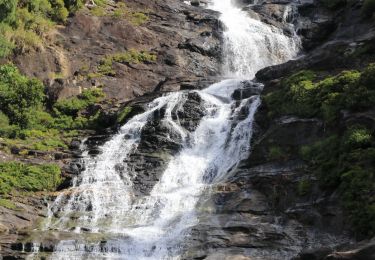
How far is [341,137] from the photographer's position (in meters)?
20.0

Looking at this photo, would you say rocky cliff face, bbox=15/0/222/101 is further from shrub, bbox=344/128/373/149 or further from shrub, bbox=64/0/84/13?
shrub, bbox=344/128/373/149

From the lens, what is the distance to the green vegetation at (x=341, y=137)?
56.7 ft

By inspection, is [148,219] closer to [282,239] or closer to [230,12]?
[282,239]

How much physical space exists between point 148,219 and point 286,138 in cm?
640

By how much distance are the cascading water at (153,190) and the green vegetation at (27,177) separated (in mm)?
1191

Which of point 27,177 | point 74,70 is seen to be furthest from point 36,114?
point 27,177

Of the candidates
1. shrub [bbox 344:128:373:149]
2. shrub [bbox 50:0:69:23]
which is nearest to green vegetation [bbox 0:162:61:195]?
shrub [bbox 344:128:373:149]

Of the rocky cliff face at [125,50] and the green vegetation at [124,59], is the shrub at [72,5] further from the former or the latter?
the green vegetation at [124,59]

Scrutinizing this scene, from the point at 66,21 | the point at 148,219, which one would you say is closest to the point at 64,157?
the point at 148,219

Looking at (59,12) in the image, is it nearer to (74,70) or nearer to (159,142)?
(74,70)

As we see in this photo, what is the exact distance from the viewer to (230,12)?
48.3 m

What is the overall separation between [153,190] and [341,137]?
28.4 ft

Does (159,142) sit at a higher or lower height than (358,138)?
higher

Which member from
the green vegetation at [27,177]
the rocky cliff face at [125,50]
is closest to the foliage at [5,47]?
the rocky cliff face at [125,50]
